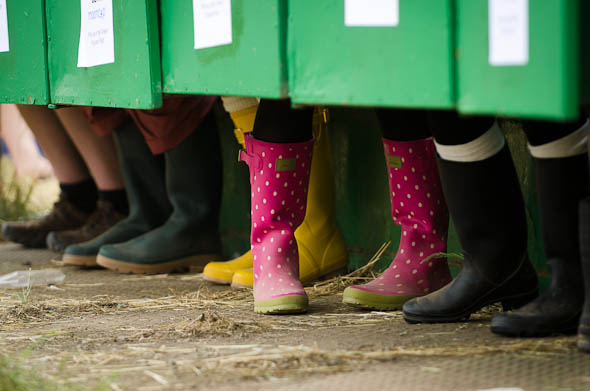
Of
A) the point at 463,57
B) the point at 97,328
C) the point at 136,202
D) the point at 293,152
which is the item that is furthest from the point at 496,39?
the point at 136,202

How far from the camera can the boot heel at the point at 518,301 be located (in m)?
1.84

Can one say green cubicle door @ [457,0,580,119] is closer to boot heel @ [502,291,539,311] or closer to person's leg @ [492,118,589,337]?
person's leg @ [492,118,589,337]

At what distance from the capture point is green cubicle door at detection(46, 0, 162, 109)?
2062mm

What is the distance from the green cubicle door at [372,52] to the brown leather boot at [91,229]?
1802 mm

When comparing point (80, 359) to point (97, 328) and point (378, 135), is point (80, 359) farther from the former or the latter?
point (378, 135)

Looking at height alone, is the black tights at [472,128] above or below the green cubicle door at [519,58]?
below

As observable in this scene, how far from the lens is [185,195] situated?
9.36ft

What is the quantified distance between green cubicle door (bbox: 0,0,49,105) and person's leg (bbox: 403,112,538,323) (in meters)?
1.34

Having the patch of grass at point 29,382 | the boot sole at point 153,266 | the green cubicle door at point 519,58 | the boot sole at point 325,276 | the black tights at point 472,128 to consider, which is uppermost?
the green cubicle door at point 519,58

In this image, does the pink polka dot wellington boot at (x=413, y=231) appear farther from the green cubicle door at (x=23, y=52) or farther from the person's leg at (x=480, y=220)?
the green cubicle door at (x=23, y=52)

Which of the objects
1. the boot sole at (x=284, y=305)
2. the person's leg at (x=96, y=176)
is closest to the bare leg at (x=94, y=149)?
the person's leg at (x=96, y=176)

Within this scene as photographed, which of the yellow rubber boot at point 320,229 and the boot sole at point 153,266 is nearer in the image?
the yellow rubber boot at point 320,229

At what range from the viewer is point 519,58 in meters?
1.21

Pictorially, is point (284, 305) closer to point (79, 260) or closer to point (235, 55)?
point (235, 55)
